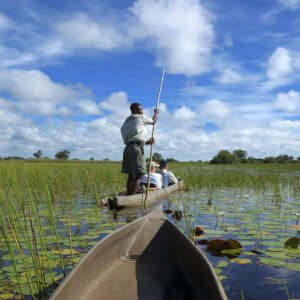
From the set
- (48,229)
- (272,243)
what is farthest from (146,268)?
(48,229)

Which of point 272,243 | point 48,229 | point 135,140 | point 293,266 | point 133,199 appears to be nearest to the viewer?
point 293,266

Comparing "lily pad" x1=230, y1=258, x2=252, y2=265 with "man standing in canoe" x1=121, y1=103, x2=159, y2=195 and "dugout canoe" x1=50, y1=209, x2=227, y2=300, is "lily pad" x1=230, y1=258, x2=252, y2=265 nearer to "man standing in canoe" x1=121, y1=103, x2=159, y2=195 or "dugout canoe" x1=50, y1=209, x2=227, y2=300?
"dugout canoe" x1=50, y1=209, x2=227, y2=300

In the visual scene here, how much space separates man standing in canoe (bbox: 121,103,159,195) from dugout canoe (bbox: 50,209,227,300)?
4089 mm

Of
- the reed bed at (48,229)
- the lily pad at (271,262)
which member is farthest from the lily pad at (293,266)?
the reed bed at (48,229)

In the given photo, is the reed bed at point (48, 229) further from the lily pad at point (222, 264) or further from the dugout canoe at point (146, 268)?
the lily pad at point (222, 264)

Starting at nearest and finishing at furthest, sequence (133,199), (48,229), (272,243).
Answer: (272,243), (48,229), (133,199)

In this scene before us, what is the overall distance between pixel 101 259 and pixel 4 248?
71.1 inches

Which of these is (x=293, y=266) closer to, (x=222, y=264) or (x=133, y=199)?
(x=222, y=264)

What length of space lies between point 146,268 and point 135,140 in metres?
4.52

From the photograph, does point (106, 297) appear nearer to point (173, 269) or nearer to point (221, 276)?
point (173, 269)

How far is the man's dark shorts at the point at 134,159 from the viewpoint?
23.6 feet

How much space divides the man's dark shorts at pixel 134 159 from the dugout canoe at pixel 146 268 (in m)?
4.10

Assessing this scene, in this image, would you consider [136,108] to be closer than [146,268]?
No

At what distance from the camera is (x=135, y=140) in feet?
23.7
